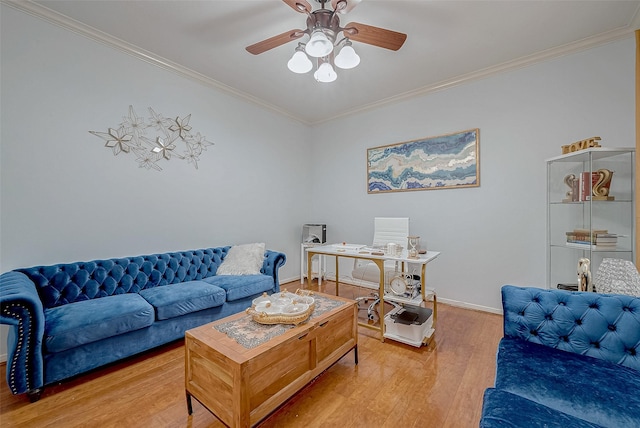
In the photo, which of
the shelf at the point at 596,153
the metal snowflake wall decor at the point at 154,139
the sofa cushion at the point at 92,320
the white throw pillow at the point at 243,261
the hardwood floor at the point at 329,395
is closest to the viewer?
the hardwood floor at the point at 329,395

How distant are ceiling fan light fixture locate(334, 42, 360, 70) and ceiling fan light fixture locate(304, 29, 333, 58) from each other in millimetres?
157

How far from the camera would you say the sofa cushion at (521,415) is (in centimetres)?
97

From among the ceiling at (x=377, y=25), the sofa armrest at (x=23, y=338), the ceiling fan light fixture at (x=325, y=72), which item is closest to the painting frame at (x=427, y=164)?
the ceiling at (x=377, y=25)

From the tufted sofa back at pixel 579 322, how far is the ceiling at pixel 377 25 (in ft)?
7.45

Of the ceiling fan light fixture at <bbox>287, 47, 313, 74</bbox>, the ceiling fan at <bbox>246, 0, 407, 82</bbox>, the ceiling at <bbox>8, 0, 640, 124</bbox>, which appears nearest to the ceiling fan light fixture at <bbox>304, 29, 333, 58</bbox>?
the ceiling fan at <bbox>246, 0, 407, 82</bbox>

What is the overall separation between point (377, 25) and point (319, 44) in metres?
0.94

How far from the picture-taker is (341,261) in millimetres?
4461

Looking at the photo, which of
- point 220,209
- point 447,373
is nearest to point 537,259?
point 447,373

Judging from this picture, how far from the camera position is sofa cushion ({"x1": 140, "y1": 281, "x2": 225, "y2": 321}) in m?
2.25

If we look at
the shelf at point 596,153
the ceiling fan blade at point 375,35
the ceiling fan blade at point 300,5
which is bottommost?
the shelf at point 596,153

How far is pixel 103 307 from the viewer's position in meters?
2.03

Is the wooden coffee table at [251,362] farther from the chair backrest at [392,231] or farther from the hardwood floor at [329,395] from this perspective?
the chair backrest at [392,231]

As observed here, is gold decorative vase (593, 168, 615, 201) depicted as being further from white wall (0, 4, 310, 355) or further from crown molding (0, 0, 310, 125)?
crown molding (0, 0, 310, 125)

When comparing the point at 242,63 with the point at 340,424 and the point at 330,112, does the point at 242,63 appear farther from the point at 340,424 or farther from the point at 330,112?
the point at 340,424
